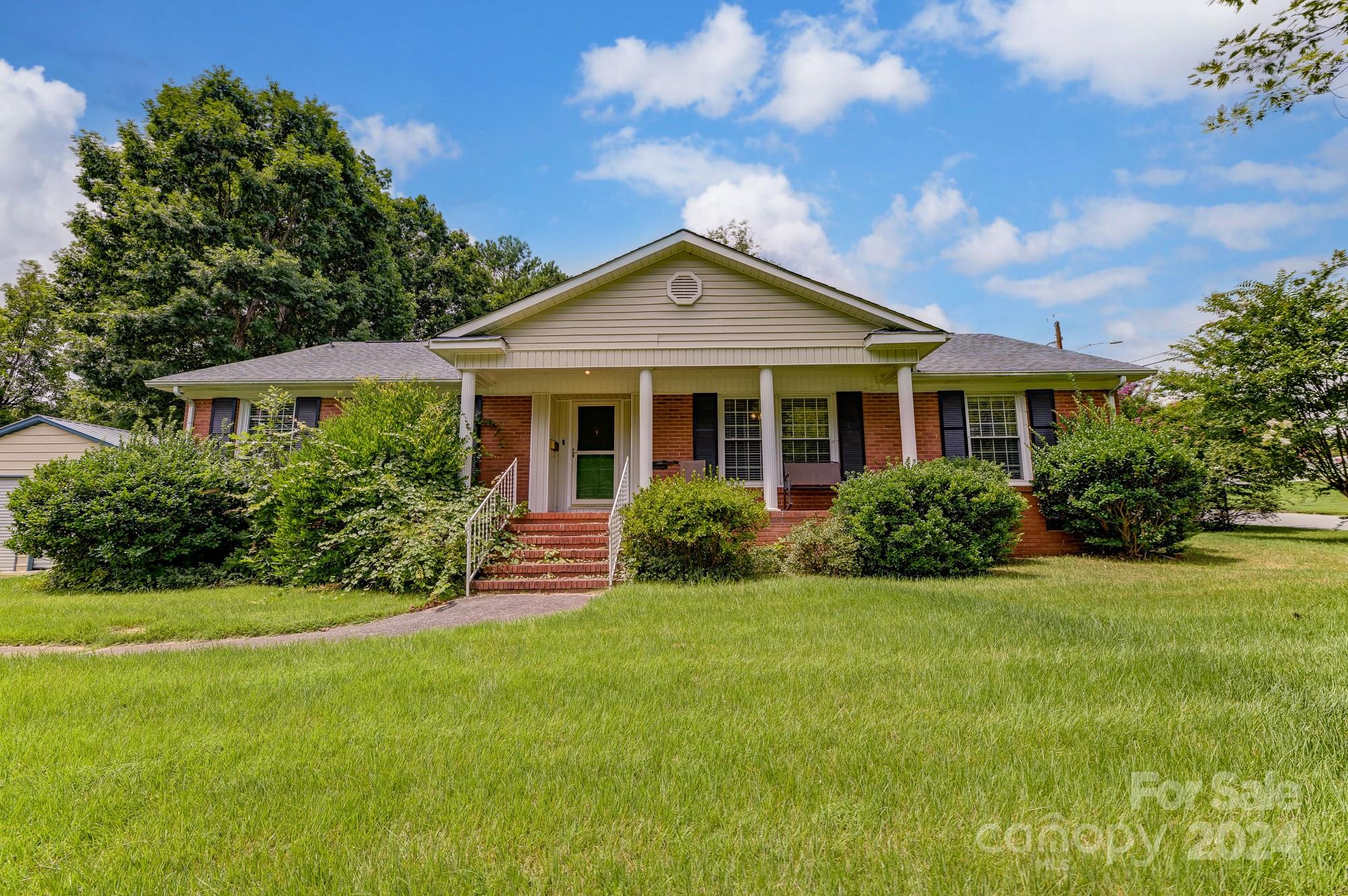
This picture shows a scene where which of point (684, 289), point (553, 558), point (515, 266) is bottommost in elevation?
point (553, 558)

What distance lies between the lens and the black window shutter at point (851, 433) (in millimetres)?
11484

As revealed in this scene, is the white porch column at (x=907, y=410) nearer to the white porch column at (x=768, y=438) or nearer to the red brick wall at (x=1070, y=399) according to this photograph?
the white porch column at (x=768, y=438)

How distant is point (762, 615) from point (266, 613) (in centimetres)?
546

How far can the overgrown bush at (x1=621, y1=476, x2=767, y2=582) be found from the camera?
25.8 feet

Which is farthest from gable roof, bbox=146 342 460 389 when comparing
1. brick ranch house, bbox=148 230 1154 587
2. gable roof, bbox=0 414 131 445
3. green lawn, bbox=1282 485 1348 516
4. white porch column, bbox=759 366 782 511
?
green lawn, bbox=1282 485 1348 516

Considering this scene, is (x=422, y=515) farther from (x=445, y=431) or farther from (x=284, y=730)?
(x=284, y=730)

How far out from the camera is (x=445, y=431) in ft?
32.1

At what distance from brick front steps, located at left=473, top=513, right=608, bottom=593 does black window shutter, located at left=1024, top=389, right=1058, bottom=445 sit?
28.9 feet

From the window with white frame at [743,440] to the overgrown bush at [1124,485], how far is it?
5.44 m

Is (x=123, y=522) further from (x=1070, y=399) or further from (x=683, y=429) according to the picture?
(x=1070, y=399)

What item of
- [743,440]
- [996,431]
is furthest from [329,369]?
[996,431]

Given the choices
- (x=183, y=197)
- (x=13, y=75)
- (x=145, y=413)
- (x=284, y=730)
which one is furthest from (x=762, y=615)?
(x=183, y=197)

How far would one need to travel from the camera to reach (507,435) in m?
11.9

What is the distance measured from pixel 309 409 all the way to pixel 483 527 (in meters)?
6.68
